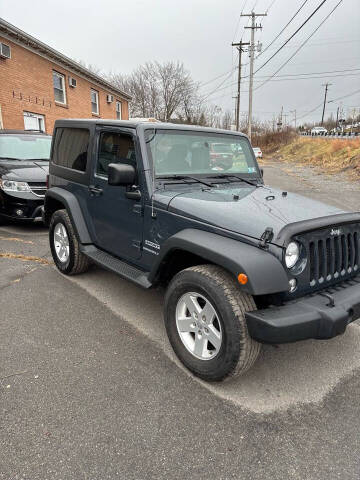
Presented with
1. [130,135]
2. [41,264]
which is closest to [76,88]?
[41,264]

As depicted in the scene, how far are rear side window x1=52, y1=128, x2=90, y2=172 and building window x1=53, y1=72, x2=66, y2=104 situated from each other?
1346cm

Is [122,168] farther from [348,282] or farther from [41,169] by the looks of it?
[41,169]

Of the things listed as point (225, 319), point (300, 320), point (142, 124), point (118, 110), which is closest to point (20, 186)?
point (142, 124)

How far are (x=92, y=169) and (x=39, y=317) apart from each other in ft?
5.33

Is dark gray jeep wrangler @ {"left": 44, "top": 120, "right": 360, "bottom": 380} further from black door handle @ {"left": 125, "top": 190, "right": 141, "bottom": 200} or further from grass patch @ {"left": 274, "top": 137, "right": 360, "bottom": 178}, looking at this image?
grass patch @ {"left": 274, "top": 137, "right": 360, "bottom": 178}

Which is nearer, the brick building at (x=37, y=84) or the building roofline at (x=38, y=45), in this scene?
the building roofline at (x=38, y=45)

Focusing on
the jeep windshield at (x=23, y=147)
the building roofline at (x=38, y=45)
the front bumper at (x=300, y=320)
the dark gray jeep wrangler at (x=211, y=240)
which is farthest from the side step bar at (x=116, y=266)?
the building roofline at (x=38, y=45)

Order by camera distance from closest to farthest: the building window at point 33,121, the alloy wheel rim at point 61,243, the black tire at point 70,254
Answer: the black tire at point 70,254
the alloy wheel rim at point 61,243
the building window at point 33,121

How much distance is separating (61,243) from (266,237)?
9.98ft

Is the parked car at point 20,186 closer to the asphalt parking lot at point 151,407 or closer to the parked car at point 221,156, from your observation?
the asphalt parking lot at point 151,407

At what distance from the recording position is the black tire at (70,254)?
413cm

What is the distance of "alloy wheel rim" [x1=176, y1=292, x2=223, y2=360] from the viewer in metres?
2.46

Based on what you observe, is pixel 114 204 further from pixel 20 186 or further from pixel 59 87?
pixel 59 87

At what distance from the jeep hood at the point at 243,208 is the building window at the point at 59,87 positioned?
51.8 ft
